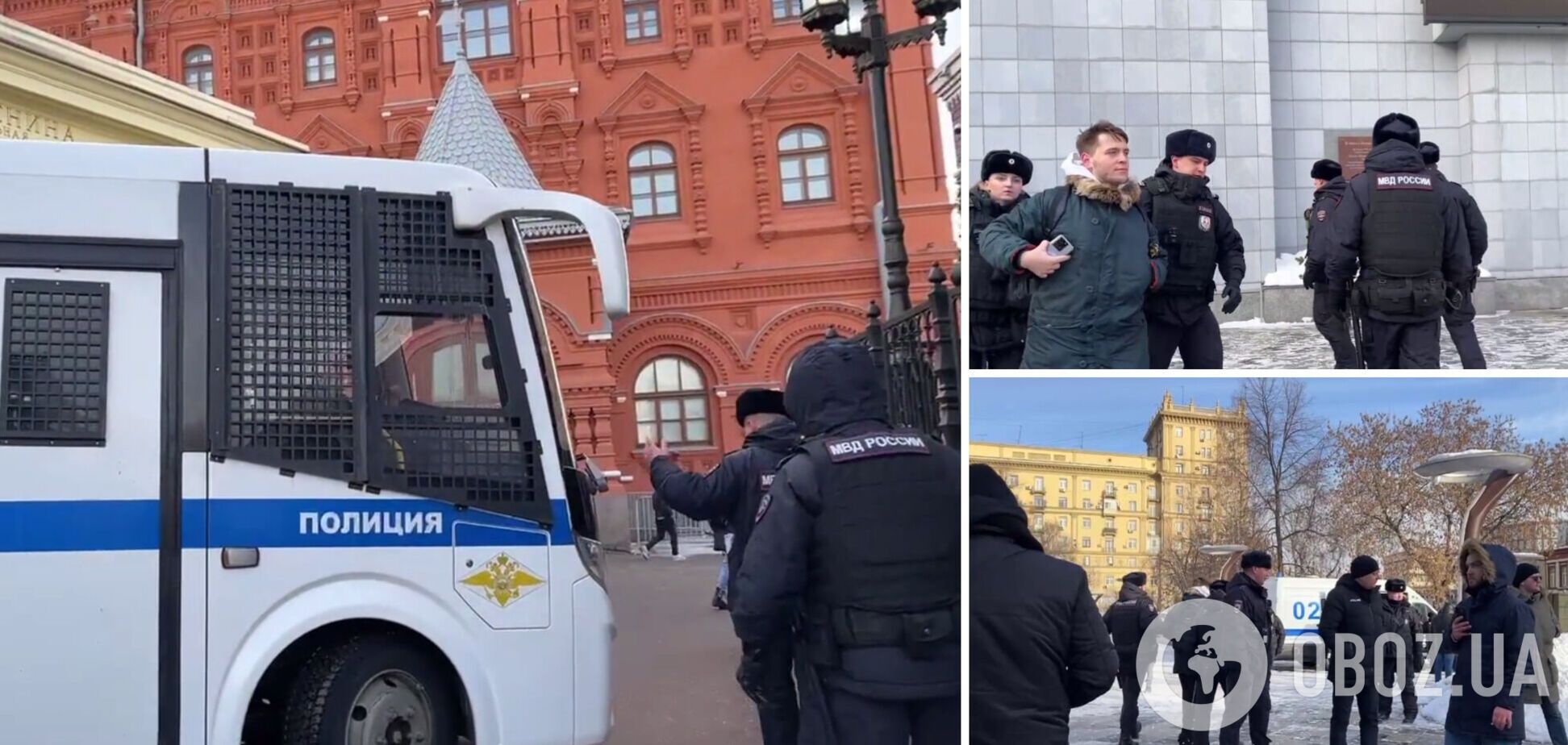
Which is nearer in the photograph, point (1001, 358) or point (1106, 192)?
point (1106, 192)

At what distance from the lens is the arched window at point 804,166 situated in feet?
97.2

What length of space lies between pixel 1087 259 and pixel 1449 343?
214 inches

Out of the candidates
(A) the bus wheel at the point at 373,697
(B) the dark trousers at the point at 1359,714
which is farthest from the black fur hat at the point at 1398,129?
(A) the bus wheel at the point at 373,697

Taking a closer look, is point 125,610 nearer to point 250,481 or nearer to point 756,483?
point 250,481

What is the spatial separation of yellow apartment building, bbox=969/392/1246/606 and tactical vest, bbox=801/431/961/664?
0.71m

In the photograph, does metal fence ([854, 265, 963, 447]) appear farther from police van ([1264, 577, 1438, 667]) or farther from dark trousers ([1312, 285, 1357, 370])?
police van ([1264, 577, 1438, 667])

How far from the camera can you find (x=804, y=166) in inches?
1170

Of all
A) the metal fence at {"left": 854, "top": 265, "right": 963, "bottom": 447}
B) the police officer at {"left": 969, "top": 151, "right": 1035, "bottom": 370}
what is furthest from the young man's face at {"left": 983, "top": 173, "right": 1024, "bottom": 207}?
the metal fence at {"left": 854, "top": 265, "right": 963, "bottom": 447}

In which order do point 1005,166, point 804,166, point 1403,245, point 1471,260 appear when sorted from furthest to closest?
point 804,166
point 1005,166
point 1471,260
point 1403,245

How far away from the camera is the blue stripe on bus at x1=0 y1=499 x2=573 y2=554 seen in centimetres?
618

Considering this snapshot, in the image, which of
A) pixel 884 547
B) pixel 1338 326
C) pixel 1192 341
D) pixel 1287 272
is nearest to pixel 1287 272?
pixel 1287 272

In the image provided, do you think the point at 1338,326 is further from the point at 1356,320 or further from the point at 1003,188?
the point at 1003,188

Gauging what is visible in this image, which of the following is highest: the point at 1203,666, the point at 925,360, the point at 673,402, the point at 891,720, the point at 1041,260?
the point at 1041,260

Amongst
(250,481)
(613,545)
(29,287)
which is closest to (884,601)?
(250,481)
